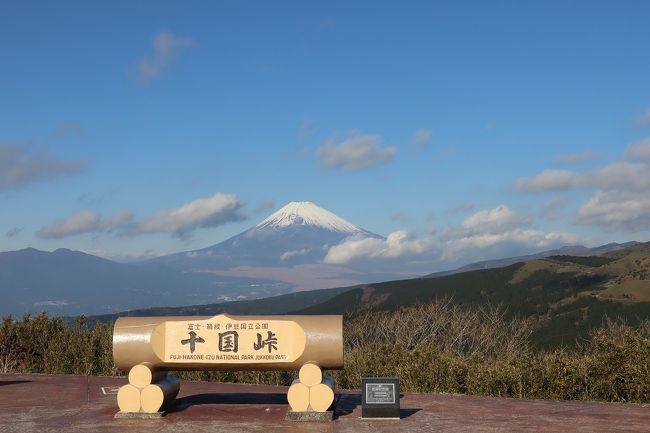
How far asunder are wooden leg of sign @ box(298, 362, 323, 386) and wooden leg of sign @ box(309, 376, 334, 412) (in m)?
0.07

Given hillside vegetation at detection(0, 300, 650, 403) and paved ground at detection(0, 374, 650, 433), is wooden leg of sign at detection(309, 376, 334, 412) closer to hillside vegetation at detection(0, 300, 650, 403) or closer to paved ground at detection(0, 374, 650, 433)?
paved ground at detection(0, 374, 650, 433)

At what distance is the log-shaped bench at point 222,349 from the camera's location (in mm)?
10938

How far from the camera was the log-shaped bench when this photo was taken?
10.9 meters

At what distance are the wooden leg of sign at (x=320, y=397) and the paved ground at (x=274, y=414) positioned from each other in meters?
0.27

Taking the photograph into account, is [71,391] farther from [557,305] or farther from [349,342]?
[557,305]

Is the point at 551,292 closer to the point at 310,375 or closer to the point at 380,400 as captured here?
the point at 380,400

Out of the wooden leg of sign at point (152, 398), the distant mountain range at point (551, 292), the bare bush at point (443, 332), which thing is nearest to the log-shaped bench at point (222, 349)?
the wooden leg of sign at point (152, 398)

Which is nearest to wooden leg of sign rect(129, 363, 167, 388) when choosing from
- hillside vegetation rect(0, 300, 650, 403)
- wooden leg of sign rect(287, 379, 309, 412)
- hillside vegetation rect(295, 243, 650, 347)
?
wooden leg of sign rect(287, 379, 309, 412)

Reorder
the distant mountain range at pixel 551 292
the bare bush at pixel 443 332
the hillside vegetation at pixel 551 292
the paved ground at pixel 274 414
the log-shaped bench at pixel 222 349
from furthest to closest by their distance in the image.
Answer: the distant mountain range at pixel 551 292 → the hillside vegetation at pixel 551 292 → the bare bush at pixel 443 332 → the log-shaped bench at pixel 222 349 → the paved ground at pixel 274 414

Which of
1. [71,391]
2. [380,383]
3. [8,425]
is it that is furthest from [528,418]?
[71,391]

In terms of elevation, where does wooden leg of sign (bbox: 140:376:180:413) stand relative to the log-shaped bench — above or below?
below

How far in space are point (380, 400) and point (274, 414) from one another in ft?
5.14

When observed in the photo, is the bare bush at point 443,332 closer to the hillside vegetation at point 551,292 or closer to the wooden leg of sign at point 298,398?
the wooden leg of sign at point 298,398

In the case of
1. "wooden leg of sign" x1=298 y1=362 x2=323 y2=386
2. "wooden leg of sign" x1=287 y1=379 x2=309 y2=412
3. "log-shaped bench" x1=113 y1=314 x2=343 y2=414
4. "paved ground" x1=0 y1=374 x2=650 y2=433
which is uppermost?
"log-shaped bench" x1=113 y1=314 x2=343 y2=414
